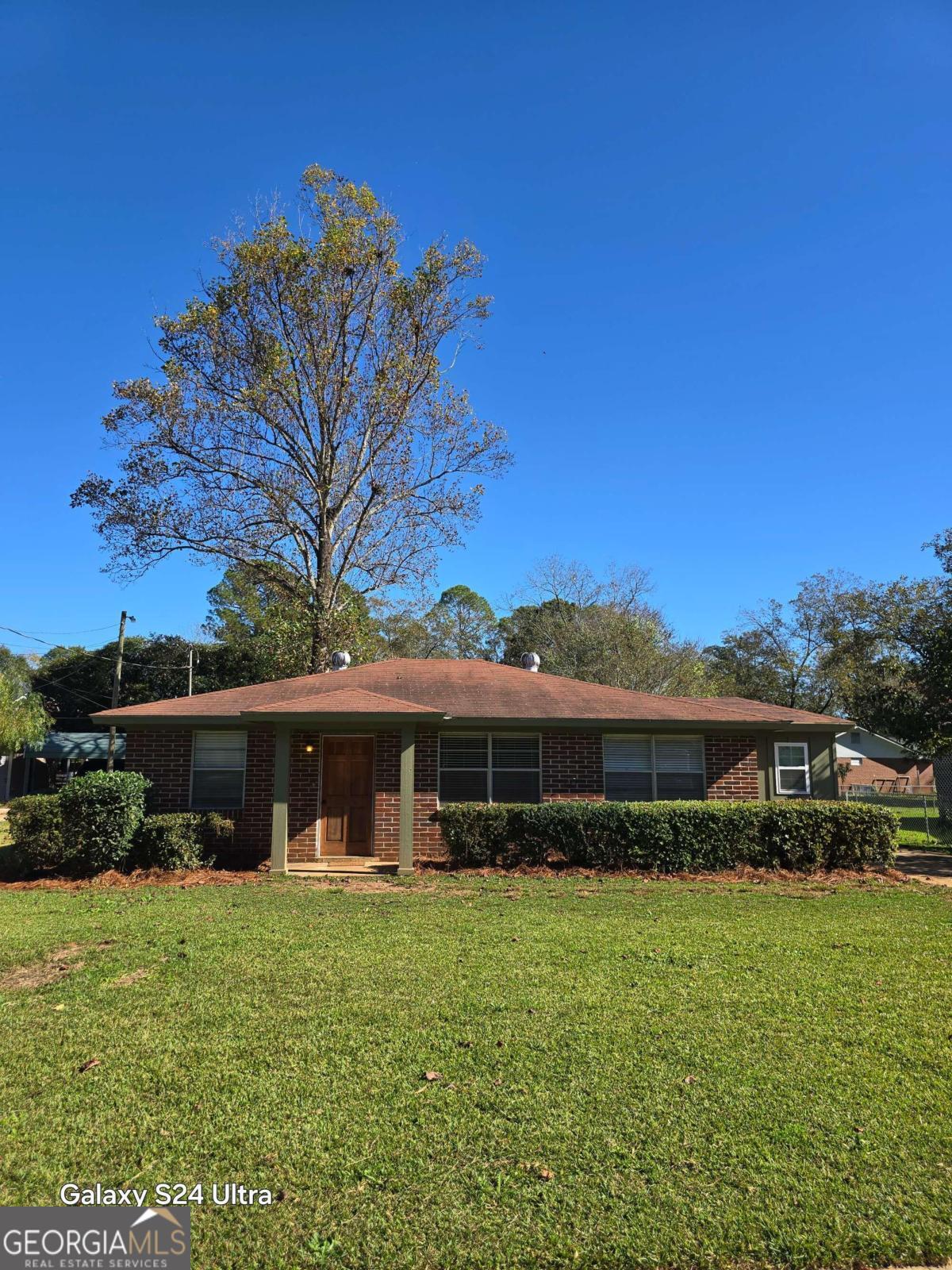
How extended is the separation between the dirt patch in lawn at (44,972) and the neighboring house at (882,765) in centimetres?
4131

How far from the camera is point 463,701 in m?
14.8

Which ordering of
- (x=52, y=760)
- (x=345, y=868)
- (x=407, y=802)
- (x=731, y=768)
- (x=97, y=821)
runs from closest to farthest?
1. (x=97, y=821)
2. (x=407, y=802)
3. (x=345, y=868)
4. (x=731, y=768)
5. (x=52, y=760)

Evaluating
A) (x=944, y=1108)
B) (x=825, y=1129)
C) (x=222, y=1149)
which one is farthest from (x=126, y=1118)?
(x=944, y=1108)

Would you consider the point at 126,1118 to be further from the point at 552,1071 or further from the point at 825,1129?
the point at 825,1129

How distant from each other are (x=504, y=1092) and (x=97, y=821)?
9.56m

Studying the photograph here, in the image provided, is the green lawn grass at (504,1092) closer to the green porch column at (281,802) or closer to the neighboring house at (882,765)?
the green porch column at (281,802)

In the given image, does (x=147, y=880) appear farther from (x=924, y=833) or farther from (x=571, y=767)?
(x=924, y=833)

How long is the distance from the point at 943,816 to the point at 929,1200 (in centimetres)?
1826

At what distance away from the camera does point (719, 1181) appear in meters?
3.44

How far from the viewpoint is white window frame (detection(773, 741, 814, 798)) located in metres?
16.8

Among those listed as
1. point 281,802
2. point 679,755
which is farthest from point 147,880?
point 679,755

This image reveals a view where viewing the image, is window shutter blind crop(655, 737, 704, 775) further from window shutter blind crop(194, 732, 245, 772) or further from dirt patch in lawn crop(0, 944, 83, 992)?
dirt patch in lawn crop(0, 944, 83, 992)

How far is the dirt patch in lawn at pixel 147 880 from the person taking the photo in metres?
11.2

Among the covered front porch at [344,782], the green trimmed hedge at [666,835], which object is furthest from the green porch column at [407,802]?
the green trimmed hedge at [666,835]
